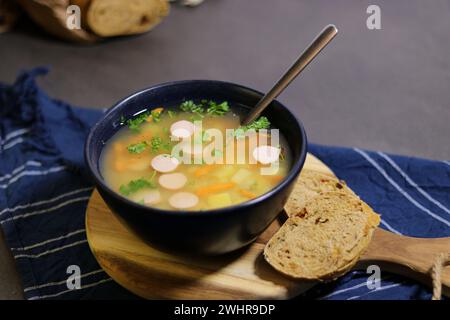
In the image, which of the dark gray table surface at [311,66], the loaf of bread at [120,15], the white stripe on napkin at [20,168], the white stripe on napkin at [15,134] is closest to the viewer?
the white stripe on napkin at [20,168]

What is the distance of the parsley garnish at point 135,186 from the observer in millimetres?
1251

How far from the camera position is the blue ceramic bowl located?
3.66ft

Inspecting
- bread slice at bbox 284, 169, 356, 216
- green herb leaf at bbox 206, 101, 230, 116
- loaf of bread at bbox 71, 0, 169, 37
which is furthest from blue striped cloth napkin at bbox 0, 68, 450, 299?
loaf of bread at bbox 71, 0, 169, 37

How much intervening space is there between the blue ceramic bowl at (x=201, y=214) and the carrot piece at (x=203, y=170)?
0.18 m

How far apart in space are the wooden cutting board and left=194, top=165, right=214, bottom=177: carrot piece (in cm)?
19

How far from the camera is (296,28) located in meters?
2.71

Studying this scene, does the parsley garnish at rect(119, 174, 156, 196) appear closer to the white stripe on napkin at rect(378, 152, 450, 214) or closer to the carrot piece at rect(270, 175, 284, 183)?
the carrot piece at rect(270, 175, 284, 183)

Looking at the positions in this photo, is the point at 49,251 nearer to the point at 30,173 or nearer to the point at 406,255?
the point at 30,173

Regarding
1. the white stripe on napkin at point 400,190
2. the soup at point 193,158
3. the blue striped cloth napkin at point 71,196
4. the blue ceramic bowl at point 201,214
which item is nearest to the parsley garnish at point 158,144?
the soup at point 193,158

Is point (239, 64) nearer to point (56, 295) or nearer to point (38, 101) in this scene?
point (38, 101)

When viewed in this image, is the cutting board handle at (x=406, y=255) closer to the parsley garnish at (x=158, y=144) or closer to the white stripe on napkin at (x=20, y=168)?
the parsley garnish at (x=158, y=144)

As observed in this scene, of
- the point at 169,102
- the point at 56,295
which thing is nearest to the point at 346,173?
the point at 169,102

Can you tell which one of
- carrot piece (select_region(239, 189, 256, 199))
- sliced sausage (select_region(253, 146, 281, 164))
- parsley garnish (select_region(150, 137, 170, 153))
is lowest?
carrot piece (select_region(239, 189, 256, 199))

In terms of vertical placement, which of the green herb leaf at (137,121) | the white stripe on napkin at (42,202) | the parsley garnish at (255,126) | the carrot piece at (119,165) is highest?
the green herb leaf at (137,121)
